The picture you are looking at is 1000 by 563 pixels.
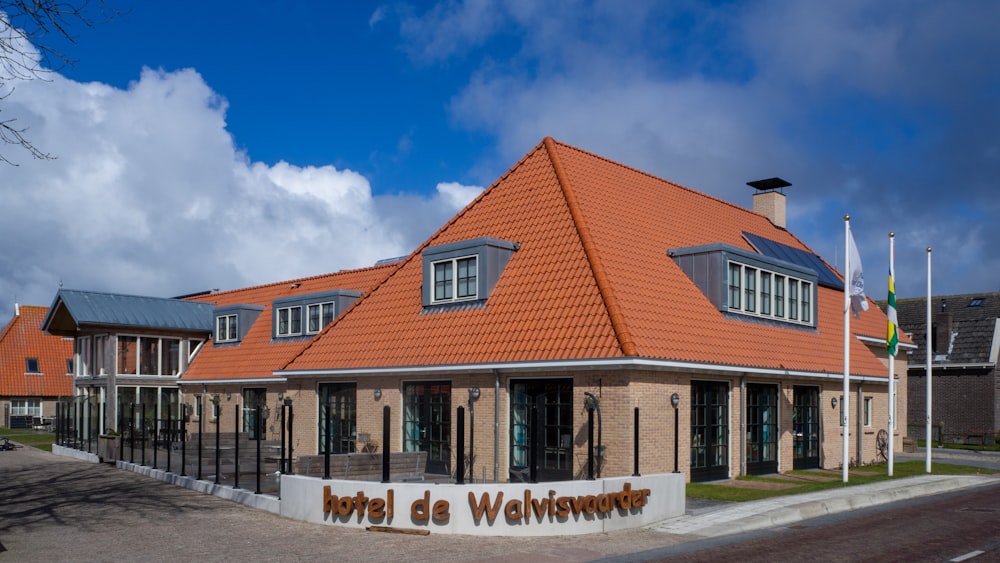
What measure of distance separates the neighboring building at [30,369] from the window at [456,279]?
36.3 meters

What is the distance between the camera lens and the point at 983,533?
15539 millimetres

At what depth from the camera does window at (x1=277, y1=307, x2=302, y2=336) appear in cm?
3297

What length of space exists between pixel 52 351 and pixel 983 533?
53.5 meters

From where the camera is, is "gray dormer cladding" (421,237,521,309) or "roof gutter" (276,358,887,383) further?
"gray dormer cladding" (421,237,521,309)

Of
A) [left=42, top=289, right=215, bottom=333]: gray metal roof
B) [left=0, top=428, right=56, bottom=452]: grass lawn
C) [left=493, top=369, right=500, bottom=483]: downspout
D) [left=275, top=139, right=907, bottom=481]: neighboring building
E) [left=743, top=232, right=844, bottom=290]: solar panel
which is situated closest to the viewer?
[left=275, top=139, right=907, bottom=481]: neighboring building

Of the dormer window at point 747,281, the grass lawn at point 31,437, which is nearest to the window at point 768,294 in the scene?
the dormer window at point 747,281

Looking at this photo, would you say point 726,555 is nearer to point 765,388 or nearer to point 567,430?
point 567,430

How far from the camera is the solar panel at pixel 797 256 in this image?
101 feet

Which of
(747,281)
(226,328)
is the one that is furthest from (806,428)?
(226,328)

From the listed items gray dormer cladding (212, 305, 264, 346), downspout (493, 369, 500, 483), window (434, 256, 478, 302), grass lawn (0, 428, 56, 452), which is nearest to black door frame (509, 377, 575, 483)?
downspout (493, 369, 500, 483)

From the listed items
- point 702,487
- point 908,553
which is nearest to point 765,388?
point 702,487

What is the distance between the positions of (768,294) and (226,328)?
72.6 feet

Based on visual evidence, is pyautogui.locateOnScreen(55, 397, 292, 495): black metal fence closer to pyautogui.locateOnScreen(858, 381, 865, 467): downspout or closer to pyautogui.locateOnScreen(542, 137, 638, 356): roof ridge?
pyautogui.locateOnScreen(542, 137, 638, 356): roof ridge

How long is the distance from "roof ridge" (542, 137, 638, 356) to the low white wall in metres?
3.47
